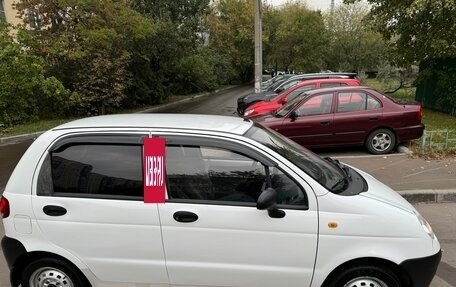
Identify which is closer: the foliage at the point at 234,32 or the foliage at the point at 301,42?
the foliage at the point at 301,42

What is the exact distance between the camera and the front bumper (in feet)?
9.86

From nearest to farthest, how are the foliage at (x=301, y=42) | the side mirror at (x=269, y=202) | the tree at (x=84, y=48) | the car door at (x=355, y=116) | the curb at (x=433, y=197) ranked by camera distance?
the side mirror at (x=269, y=202) < the curb at (x=433, y=197) < the car door at (x=355, y=116) < the tree at (x=84, y=48) < the foliage at (x=301, y=42)

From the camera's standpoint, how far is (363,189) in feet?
10.8

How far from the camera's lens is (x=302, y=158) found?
11.3ft

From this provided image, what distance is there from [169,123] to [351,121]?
239 inches

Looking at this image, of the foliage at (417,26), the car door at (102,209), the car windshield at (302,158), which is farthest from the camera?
the foliage at (417,26)

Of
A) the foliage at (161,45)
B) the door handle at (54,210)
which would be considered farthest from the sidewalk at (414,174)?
the foliage at (161,45)

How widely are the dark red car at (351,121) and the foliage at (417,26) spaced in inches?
148

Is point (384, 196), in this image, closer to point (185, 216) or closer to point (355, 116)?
point (185, 216)

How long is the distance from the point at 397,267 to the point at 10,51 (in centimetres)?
1300

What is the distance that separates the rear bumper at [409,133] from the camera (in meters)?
8.59

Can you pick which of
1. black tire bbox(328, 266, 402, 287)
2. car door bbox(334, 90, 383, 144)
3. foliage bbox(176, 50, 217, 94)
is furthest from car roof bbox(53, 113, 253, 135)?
foliage bbox(176, 50, 217, 94)

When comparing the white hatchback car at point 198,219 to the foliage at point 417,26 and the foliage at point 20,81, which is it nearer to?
the foliage at point 417,26

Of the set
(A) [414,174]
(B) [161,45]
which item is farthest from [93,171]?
(B) [161,45]
